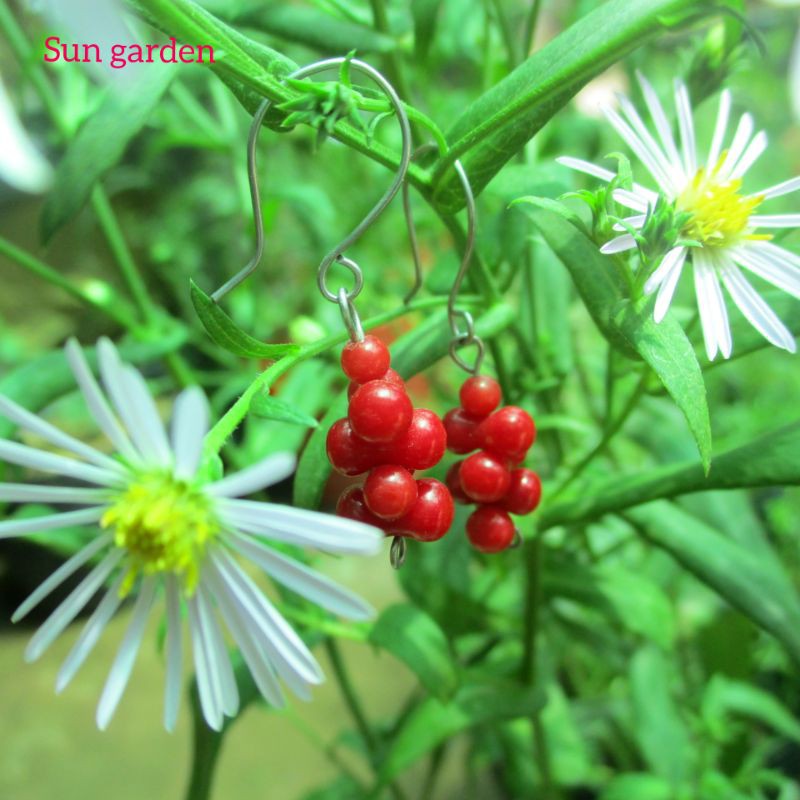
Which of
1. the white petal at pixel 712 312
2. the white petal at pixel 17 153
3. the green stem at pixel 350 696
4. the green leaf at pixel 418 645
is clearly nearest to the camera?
the white petal at pixel 712 312

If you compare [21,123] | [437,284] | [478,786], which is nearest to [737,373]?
[478,786]

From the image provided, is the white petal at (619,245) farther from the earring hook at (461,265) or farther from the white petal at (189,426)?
the white petal at (189,426)

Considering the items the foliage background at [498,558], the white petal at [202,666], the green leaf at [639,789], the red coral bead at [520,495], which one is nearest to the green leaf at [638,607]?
the foliage background at [498,558]

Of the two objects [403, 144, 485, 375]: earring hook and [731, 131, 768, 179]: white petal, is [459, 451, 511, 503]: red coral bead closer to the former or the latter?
[403, 144, 485, 375]: earring hook

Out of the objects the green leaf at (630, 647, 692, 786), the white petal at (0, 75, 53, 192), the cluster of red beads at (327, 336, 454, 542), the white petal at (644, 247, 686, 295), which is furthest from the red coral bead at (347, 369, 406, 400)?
the white petal at (0, 75, 53, 192)

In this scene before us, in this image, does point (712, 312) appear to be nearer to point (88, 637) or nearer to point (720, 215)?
point (720, 215)

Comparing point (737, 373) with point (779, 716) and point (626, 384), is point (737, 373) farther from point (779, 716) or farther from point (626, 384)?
point (779, 716)
